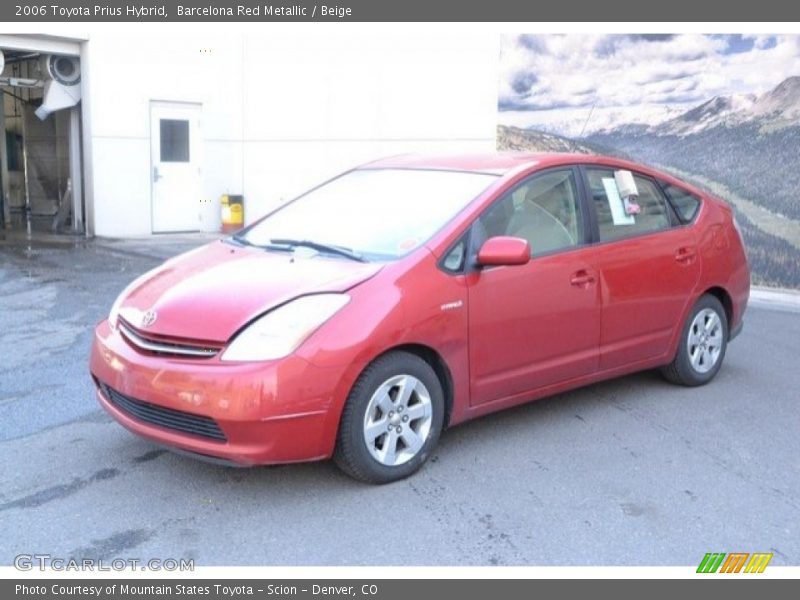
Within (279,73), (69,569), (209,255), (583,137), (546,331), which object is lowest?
(69,569)

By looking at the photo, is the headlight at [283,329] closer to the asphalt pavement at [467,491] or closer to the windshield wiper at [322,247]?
the windshield wiper at [322,247]

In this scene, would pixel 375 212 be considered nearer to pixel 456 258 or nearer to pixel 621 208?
pixel 456 258

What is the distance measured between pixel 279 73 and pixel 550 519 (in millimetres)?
12755

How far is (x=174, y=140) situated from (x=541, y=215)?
36.6 feet

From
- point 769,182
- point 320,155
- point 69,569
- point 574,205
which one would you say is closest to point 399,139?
point 320,155

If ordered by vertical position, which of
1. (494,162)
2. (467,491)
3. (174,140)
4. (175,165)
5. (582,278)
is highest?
(174,140)

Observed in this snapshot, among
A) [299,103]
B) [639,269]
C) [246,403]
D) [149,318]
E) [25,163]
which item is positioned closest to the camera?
[246,403]

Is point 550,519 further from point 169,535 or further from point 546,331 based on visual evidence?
point 169,535

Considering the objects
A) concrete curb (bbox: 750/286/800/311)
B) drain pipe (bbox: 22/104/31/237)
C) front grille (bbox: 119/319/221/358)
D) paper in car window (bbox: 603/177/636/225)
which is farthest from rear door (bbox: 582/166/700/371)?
drain pipe (bbox: 22/104/31/237)

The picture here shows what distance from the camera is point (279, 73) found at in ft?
51.4

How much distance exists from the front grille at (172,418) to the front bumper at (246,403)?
0.01 metres

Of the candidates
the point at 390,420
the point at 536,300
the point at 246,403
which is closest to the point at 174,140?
the point at 536,300

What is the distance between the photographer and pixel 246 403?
406 centimetres

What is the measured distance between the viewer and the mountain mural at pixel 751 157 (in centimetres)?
1078
